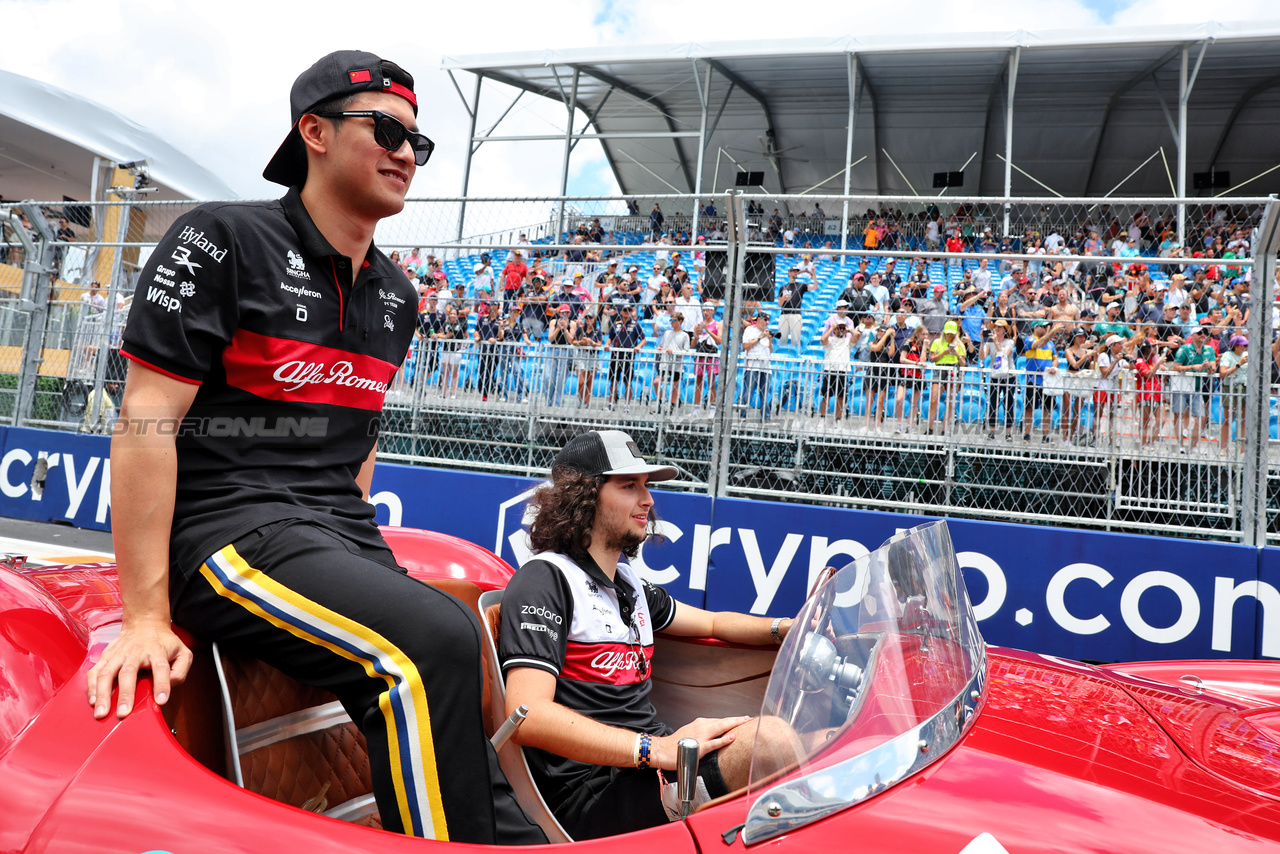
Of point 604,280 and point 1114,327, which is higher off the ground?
point 604,280

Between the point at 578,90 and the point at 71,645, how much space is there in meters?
20.1

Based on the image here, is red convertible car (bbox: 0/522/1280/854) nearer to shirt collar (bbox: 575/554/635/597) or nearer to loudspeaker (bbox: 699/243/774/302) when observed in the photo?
shirt collar (bbox: 575/554/635/597)

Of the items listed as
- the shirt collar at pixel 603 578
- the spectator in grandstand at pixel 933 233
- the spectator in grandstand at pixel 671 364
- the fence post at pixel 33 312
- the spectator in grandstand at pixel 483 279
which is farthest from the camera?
the spectator in grandstand at pixel 933 233

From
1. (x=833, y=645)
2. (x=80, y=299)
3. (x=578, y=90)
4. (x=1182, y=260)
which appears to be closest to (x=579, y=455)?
(x=833, y=645)

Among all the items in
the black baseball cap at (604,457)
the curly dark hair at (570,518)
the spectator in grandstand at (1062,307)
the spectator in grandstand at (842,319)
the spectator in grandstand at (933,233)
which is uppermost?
the spectator in grandstand at (933,233)

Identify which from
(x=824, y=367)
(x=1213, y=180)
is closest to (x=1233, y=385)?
(x=824, y=367)

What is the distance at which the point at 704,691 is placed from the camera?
7.96ft

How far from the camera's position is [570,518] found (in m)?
2.39

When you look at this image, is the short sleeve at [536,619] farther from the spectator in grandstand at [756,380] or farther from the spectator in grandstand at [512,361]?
the spectator in grandstand at [512,361]

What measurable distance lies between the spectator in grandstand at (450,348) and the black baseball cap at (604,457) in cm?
437

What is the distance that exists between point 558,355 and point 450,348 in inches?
38.3

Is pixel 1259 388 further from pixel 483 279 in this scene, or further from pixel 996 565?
pixel 483 279

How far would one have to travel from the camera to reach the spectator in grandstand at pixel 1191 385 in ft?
16.8

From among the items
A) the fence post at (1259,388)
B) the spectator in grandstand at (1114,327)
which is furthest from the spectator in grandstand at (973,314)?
the fence post at (1259,388)
